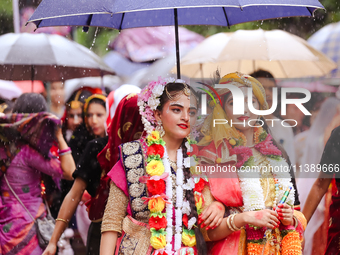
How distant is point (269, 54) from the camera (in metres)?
5.84

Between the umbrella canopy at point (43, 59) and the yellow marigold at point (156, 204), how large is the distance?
303 cm

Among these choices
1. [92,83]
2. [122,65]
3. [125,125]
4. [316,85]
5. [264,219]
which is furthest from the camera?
[122,65]

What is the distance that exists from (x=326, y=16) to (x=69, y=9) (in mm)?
9577

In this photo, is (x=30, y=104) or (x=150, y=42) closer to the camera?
(x=30, y=104)

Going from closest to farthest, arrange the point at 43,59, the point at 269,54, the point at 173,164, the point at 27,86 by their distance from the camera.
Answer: the point at 173,164 < the point at 43,59 < the point at 269,54 < the point at 27,86

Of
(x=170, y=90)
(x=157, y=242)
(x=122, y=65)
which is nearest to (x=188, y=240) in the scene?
(x=157, y=242)

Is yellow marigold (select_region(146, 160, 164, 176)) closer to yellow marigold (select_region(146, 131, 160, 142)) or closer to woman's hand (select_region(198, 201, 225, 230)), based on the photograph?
yellow marigold (select_region(146, 131, 160, 142))

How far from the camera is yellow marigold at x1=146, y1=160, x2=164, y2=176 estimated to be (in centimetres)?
279

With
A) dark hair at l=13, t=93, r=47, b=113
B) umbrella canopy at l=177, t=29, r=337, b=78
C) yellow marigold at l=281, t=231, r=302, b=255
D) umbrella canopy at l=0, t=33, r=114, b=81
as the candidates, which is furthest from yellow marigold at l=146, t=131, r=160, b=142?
umbrella canopy at l=177, t=29, r=337, b=78

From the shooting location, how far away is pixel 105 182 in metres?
3.59

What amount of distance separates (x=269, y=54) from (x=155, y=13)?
87.9 inches

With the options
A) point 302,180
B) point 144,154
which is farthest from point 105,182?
point 302,180

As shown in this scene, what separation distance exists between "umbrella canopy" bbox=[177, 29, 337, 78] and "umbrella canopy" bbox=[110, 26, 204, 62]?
21.0ft

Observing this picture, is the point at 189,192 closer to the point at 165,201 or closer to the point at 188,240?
the point at 165,201
